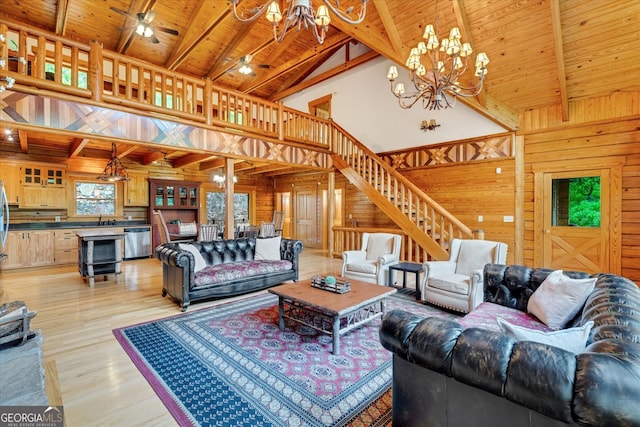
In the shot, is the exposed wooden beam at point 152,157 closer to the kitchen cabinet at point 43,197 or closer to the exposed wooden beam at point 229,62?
the kitchen cabinet at point 43,197

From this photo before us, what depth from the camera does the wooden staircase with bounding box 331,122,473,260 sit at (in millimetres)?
5508

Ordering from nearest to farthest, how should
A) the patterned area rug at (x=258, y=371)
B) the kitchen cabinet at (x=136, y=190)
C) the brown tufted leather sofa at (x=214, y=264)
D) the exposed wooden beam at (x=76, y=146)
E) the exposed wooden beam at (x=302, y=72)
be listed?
the patterned area rug at (x=258, y=371) → the brown tufted leather sofa at (x=214, y=264) → the exposed wooden beam at (x=76, y=146) → the kitchen cabinet at (x=136, y=190) → the exposed wooden beam at (x=302, y=72)

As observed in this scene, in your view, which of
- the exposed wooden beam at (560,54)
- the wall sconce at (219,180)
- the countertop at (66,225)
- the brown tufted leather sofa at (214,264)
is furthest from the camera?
the wall sconce at (219,180)

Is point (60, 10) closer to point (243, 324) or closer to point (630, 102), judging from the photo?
point (243, 324)

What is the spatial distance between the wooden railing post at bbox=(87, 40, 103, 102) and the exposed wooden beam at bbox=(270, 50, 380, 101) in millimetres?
6106

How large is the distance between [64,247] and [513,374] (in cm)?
866

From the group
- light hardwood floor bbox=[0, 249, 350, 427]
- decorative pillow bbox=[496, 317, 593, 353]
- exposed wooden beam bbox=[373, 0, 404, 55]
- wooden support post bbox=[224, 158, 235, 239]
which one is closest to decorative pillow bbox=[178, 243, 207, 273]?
light hardwood floor bbox=[0, 249, 350, 427]

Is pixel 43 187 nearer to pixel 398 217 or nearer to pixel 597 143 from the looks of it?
pixel 398 217

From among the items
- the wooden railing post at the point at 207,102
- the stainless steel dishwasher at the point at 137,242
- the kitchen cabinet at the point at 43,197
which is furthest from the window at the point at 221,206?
the wooden railing post at the point at 207,102

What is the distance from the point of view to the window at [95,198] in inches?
291

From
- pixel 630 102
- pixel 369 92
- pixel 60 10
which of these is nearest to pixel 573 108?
pixel 630 102

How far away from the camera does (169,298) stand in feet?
14.3

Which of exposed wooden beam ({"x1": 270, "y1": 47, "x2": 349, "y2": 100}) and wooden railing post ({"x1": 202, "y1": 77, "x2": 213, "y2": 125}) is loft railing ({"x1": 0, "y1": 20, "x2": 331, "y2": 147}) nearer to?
wooden railing post ({"x1": 202, "y1": 77, "x2": 213, "y2": 125})

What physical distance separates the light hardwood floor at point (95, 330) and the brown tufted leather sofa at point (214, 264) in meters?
0.20
